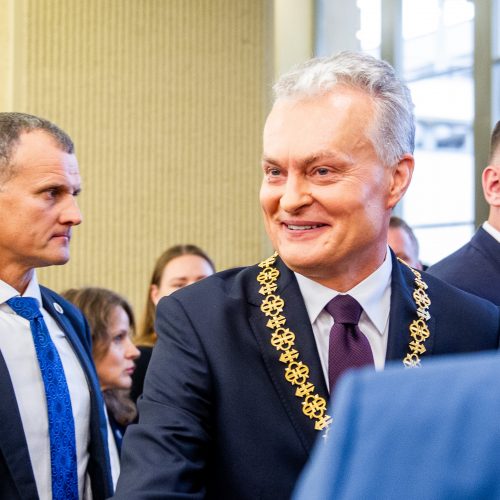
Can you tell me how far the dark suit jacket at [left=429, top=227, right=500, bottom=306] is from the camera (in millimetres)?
2678

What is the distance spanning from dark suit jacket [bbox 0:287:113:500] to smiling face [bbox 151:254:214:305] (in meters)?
1.93

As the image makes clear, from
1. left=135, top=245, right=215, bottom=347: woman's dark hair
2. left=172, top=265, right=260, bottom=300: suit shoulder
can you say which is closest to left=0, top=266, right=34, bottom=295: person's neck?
left=172, top=265, right=260, bottom=300: suit shoulder

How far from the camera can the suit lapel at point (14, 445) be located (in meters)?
2.40

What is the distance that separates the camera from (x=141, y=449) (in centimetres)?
167

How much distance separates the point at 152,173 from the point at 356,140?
5.60 metres

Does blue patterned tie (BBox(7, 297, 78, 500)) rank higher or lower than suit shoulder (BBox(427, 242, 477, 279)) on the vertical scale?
lower

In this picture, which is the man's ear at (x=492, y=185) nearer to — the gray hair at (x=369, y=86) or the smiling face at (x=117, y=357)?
the gray hair at (x=369, y=86)

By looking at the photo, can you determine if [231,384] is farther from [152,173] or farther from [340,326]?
[152,173]

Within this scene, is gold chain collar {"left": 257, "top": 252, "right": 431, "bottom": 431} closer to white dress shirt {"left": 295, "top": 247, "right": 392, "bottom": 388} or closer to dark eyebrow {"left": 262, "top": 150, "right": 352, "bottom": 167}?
white dress shirt {"left": 295, "top": 247, "right": 392, "bottom": 388}

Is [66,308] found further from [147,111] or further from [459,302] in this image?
[147,111]

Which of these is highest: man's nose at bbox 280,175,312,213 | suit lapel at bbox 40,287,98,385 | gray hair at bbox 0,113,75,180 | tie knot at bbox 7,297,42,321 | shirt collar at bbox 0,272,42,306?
gray hair at bbox 0,113,75,180

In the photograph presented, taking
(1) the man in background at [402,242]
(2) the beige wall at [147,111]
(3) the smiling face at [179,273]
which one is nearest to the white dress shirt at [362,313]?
(1) the man in background at [402,242]

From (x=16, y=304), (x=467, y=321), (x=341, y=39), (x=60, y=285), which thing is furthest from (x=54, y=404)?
(x=341, y=39)

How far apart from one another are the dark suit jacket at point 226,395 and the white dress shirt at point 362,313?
0.07ft
